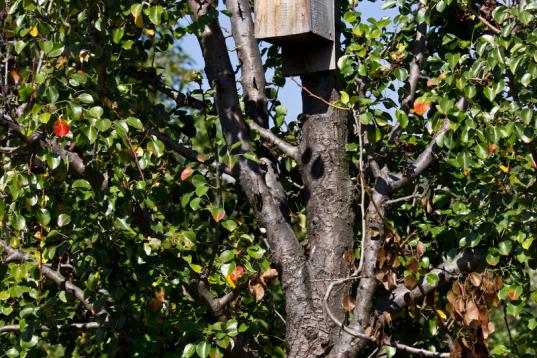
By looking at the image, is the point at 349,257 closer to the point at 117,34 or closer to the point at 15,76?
the point at 117,34

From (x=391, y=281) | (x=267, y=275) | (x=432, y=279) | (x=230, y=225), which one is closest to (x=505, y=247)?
(x=432, y=279)

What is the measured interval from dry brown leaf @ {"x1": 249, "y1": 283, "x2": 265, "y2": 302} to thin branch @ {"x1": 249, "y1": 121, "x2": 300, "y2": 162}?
0.57m

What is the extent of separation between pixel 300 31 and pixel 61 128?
0.97m

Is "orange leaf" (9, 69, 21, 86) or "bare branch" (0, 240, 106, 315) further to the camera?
"orange leaf" (9, 69, 21, 86)

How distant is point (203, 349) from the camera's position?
10.4ft

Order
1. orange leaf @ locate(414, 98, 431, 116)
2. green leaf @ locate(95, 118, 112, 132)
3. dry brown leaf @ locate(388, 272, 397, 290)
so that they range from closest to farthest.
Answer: green leaf @ locate(95, 118, 112, 132) < dry brown leaf @ locate(388, 272, 397, 290) < orange leaf @ locate(414, 98, 431, 116)

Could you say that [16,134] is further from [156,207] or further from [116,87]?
[156,207]

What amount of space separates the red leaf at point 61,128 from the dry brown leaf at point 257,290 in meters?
0.86

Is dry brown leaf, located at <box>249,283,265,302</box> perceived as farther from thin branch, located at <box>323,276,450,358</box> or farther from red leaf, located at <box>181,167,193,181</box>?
red leaf, located at <box>181,167,193,181</box>

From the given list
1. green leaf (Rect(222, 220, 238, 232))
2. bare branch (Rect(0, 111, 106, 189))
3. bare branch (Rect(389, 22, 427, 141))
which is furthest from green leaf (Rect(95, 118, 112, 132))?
bare branch (Rect(389, 22, 427, 141))

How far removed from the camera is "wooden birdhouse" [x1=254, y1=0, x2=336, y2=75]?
11.4 feet

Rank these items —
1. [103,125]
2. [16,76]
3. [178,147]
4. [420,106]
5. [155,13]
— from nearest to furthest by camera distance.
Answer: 1. [103,125]
2. [155,13]
3. [420,106]
4. [178,147]
5. [16,76]

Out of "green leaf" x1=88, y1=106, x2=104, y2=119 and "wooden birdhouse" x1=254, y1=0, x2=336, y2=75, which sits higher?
"wooden birdhouse" x1=254, y1=0, x2=336, y2=75

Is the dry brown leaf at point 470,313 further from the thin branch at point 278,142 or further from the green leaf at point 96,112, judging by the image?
the green leaf at point 96,112
